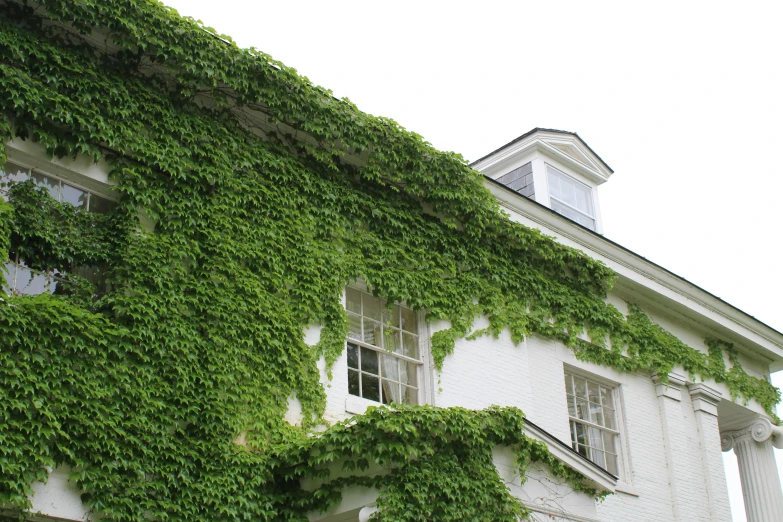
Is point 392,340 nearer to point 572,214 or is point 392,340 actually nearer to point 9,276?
point 9,276

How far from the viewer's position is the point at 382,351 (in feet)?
39.7

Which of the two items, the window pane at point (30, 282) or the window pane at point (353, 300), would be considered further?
the window pane at point (353, 300)

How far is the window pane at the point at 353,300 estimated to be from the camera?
39.7 ft

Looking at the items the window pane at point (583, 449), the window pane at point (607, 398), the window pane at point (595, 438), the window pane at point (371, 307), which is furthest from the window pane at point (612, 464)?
the window pane at point (371, 307)

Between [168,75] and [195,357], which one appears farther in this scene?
[168,75]

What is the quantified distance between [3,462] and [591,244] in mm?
10550

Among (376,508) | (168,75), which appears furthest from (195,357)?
(168,75)

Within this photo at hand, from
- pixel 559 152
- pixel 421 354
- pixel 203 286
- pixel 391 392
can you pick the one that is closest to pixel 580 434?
pixel 421 354

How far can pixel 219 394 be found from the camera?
974 centimetres

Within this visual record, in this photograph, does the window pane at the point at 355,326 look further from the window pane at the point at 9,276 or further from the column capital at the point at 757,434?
the column capital at the point at 757,434

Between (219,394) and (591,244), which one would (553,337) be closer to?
(591,244)

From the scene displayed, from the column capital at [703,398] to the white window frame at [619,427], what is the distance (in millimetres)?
1992

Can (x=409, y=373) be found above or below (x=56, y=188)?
below

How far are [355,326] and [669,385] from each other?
680cm
